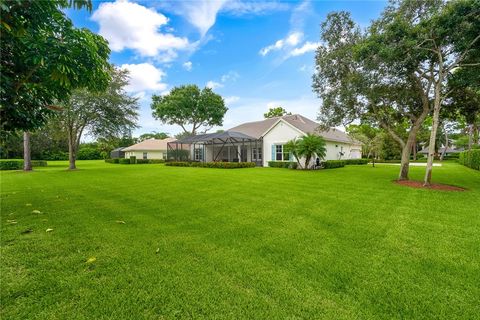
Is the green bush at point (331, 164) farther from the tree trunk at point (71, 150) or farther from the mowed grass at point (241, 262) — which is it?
the tree trunk at point (71, 150)

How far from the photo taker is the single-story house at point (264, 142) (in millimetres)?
20359

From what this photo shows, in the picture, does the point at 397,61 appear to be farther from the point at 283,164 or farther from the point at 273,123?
the point at 273,123

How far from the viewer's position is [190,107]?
33.9 m

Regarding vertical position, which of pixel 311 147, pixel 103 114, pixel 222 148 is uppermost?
pixel 103 114

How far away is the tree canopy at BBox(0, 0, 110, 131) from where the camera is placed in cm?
303

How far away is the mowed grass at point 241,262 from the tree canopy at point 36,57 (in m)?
2.19

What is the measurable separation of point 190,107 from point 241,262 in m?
33.2

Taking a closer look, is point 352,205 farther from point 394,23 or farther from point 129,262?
point 394,23

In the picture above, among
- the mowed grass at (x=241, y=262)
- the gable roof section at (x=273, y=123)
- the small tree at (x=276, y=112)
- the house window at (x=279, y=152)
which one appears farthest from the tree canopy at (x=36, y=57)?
the small tree at (x=276, y=112)

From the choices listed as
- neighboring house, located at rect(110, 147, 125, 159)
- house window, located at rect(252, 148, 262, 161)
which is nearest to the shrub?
house window, located at rect(252, 148, 262, 161)

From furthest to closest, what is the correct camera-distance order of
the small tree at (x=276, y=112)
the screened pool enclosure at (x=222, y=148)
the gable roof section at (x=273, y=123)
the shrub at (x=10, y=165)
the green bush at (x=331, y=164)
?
the small tree at (x=276, y=112), the gable roof section at (x=273, y=123), the screened pool enclosure at (x=222, y=148), the shrub at (x=10, y=165), the green bush at (x=331, y=164)

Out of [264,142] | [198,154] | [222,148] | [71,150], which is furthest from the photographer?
[198,154]

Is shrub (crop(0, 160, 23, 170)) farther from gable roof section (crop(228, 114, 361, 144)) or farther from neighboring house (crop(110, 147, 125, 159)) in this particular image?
neighboring house (crop(110, 147, 125, 159))

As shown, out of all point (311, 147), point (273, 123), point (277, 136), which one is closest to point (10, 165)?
point (277, 136)
